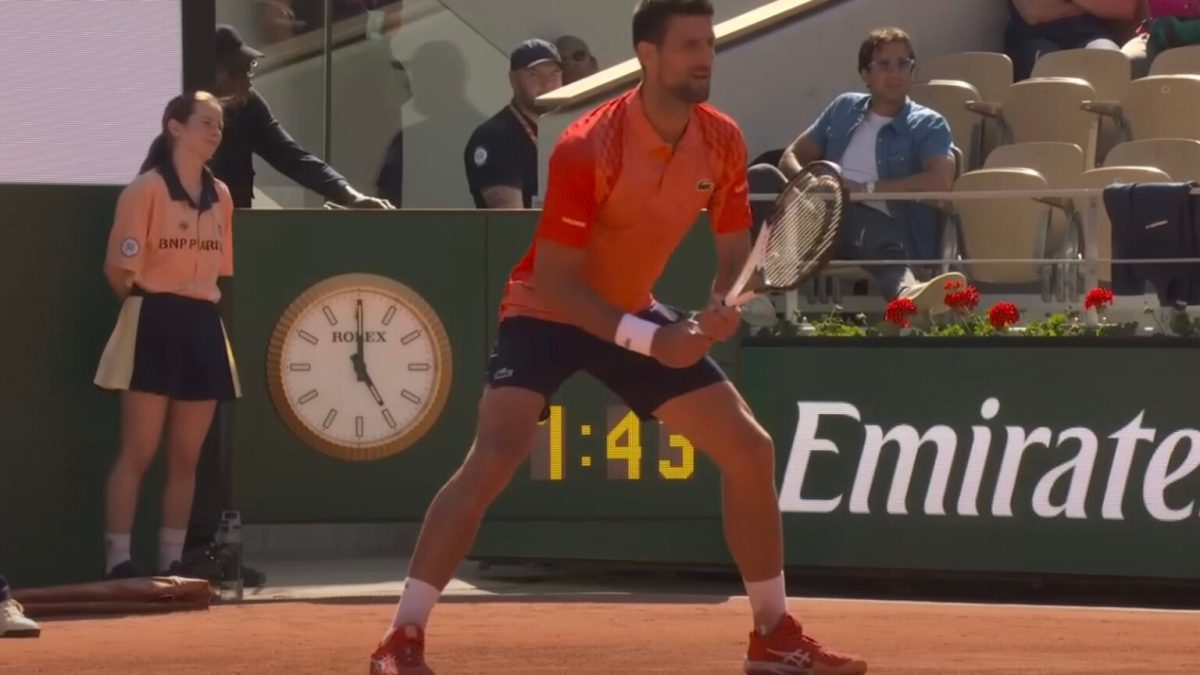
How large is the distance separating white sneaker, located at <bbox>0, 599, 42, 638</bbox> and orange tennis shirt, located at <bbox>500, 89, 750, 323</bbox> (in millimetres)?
2443

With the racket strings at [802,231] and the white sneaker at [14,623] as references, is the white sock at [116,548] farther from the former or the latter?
the racket strings at [802,231]

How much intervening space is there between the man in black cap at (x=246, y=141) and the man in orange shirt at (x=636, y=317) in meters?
4.03

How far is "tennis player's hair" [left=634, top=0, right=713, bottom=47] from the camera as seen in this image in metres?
5.63

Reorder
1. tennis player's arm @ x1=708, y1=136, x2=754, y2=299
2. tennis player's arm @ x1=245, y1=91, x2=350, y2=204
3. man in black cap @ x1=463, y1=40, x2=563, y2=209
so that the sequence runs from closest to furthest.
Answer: tennis player's arm @ x1=708, y1=136, x2=754, y2=299 < tennis player's arm @ x1=245, y1=91, x2=350, y2=204 < man in black cap @ x1=463, y1=40, x2=563, y2=209

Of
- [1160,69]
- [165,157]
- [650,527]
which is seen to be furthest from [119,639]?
[1160,69]

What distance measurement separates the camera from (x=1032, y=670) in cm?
637

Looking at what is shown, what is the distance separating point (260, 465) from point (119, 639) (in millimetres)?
1575

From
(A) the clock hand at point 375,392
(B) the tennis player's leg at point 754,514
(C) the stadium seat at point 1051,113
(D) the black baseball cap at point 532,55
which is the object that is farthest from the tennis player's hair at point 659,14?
(C) the stadium seat at point 1051,113

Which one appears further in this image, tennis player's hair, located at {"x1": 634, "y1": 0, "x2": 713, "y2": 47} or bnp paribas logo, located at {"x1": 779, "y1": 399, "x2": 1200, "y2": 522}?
bnp paribas logo, located at {"x1": 779, "y1": 399, "x2": 1200, "y2": 522}

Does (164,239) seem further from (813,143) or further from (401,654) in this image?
(813,143)

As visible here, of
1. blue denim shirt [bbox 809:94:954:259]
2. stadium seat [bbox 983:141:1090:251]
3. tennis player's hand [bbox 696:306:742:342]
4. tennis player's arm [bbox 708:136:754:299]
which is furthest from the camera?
stadium seat [bbox 983:141:1090:251]

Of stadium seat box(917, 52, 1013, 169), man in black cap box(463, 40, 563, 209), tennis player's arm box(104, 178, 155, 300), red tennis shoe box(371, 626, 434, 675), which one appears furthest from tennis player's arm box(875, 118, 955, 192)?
red tennis shoe box(371, 626, 434, 675)

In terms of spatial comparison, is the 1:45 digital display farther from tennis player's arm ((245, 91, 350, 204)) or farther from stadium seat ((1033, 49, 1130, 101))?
stadium seat ((1033, 49, 1130, 101))

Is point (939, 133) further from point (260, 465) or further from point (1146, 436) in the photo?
point (260, 465)
